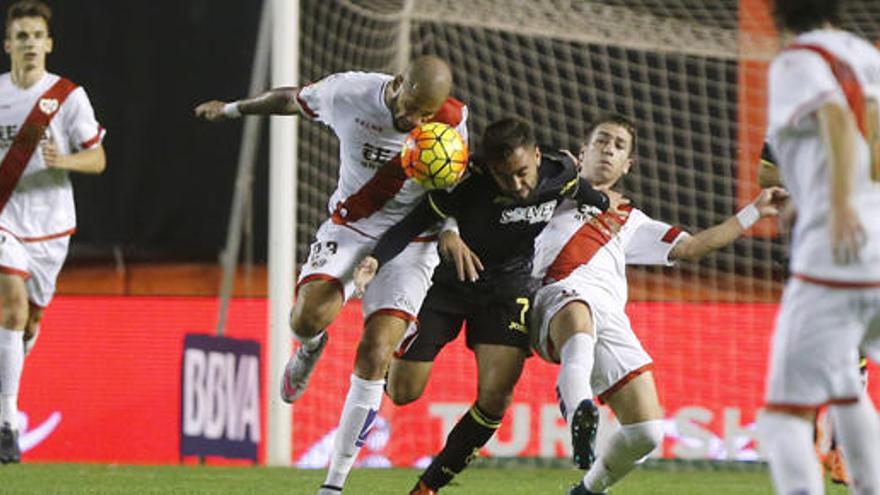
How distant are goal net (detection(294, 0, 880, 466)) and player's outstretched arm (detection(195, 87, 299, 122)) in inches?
170

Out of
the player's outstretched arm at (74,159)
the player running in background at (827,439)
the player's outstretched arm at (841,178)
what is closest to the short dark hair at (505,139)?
the player running in background at (827,439)

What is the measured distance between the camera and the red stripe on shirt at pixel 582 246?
300 inches

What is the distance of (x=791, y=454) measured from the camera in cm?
448

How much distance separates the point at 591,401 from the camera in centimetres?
645

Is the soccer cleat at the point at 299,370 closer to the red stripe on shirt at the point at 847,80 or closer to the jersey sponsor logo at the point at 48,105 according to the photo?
the jersey sponsor logo at the point at 48,105

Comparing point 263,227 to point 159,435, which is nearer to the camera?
point 159,435

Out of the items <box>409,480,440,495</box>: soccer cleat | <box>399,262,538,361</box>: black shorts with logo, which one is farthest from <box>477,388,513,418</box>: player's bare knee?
<box>409,480,440,495</box>: soccer cleat

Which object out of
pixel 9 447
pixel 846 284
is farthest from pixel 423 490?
pixel 846 284

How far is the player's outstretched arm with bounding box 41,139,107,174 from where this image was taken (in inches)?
352

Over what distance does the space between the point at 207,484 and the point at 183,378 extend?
2.38 metres

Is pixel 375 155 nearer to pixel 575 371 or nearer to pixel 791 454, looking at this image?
pixel 575 371

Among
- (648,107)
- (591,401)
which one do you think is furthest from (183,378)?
(591,401)

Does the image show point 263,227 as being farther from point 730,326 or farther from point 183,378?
point 730,326

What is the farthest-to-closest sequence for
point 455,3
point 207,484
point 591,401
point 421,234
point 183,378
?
point 455,3 → point 183,378 → point 207,484 → point 421,234 → point 591,401
